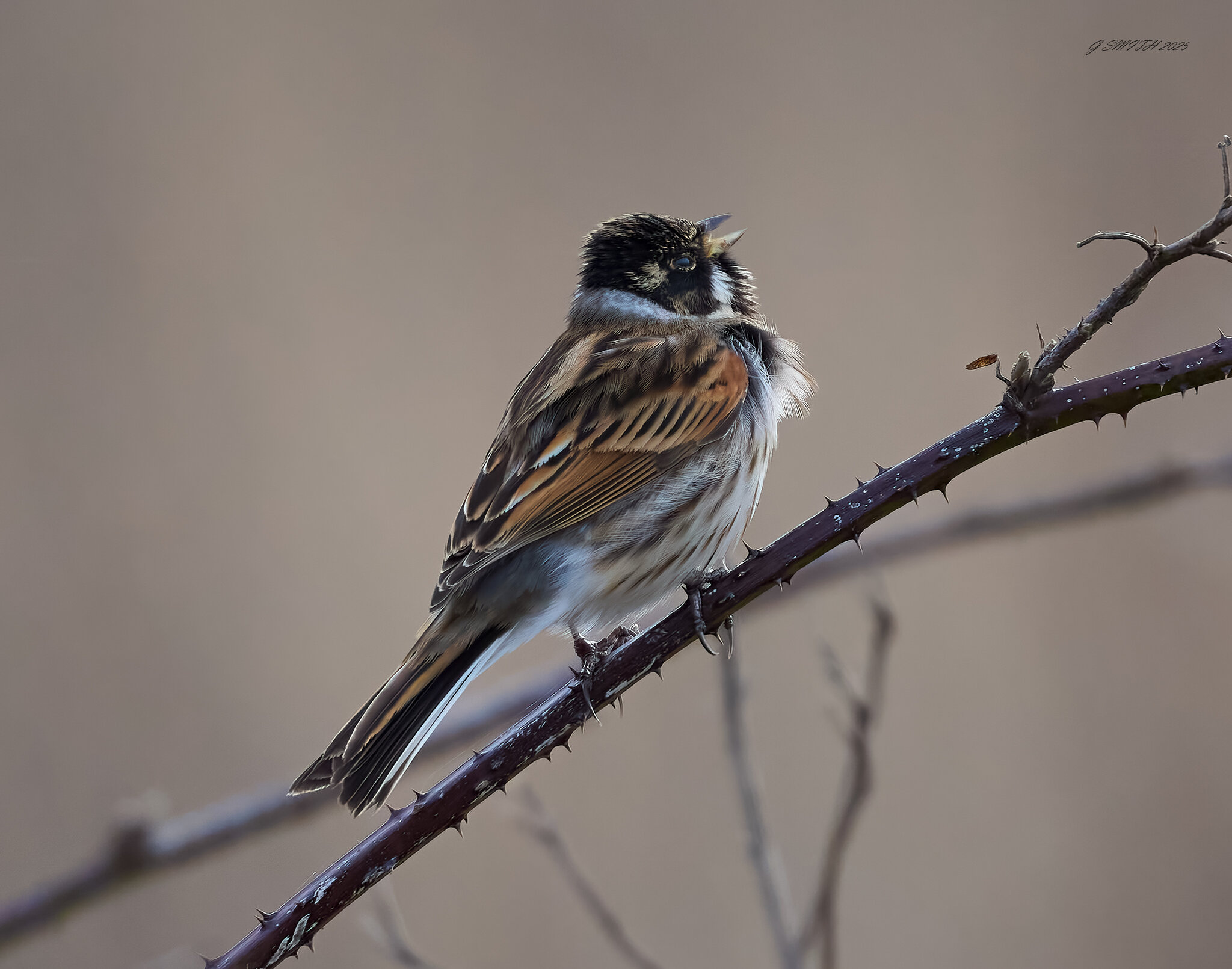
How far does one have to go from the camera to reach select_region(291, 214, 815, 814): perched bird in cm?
243

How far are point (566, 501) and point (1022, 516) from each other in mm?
1278

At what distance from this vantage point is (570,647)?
10.1 ft

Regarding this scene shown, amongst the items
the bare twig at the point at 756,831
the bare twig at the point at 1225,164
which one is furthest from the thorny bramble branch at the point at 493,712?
the bare twig at the point at 1225,164

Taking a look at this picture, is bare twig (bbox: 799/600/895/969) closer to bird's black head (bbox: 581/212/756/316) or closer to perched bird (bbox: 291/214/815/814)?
perched bird (bbox: 291/214/815/814)

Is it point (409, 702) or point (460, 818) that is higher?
point (409, 702)

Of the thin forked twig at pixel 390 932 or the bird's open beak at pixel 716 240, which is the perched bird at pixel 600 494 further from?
the thin forked twig at pixel 390 932

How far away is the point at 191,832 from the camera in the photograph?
254cm

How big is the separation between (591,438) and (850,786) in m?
1.11

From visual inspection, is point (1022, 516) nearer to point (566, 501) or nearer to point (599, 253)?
point (566, 501)

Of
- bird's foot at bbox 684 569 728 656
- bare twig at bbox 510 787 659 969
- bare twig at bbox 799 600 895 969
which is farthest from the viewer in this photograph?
bare twig at bbox 510 787 659 969

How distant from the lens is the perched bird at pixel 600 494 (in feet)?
7.98

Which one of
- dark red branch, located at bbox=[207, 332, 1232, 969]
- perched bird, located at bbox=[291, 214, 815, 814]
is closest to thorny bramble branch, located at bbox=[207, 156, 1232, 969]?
dark red branch, located at bbox=[207, 332, 1232, 969]

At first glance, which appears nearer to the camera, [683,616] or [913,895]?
[683,616]

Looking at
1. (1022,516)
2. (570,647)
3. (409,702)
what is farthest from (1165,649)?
(409,702)
